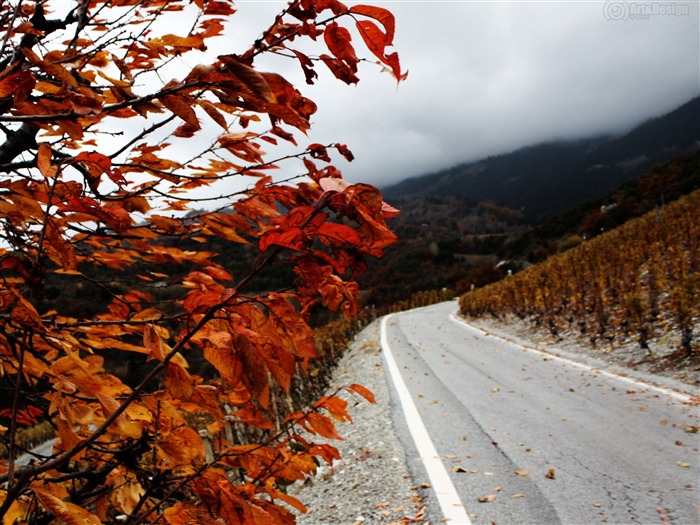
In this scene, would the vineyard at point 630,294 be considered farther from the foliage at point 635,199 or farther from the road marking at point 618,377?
the foliage at point 635,199

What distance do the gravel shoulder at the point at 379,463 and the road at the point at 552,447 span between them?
0.15m

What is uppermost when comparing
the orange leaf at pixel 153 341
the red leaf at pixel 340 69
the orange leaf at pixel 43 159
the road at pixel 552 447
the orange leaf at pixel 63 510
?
the red leaf at pixel 340 69

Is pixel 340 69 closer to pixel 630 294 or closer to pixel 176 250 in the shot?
pixel 176 250

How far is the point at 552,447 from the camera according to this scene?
3.44 meters

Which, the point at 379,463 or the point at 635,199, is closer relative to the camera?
the point at 379,463

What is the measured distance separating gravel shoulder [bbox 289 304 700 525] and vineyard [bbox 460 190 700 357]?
1.45 feet

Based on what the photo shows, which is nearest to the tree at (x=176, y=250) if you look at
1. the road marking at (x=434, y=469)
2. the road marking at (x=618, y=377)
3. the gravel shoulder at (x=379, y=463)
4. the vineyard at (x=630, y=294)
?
the gravel shoulder at (x=379, y=463)

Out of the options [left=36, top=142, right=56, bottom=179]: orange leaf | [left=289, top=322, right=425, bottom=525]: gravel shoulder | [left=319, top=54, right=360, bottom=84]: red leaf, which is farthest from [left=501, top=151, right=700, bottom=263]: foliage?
[left=36, top=142, right=56, bottom=179]: orange leaf

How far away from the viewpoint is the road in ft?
8.28

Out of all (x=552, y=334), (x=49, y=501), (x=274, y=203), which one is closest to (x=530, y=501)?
(x=274, y=203)

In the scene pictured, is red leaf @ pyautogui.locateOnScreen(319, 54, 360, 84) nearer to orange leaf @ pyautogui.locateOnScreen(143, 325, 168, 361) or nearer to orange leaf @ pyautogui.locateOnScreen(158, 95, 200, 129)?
orange leaf @ pyautogui.locateOnScreen(158, 95, 200, 129)

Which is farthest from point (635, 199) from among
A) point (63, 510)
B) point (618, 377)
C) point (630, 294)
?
point (63, 510)

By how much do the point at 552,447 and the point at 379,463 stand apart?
1479mm

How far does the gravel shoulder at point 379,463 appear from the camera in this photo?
2.77 meters
